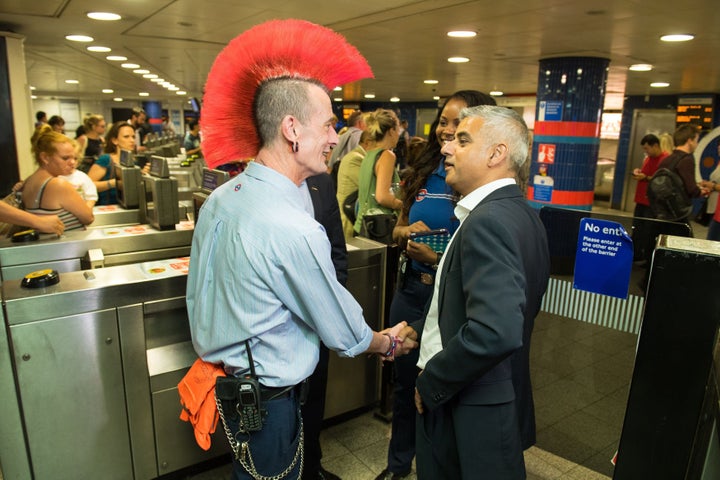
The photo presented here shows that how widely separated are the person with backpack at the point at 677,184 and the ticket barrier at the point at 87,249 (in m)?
4.92

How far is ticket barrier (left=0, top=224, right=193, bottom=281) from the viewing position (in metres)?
2.93

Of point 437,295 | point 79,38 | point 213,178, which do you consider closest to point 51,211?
point 213,178

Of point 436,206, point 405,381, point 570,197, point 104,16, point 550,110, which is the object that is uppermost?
point 104,16

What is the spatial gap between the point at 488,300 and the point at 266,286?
0.55m

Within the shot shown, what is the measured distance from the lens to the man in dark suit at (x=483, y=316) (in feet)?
4.15

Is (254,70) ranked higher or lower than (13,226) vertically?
higher

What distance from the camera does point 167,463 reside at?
2230 mm

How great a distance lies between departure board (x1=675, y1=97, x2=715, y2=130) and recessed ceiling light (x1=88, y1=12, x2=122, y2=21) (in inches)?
431

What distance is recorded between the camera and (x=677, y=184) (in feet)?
17.7

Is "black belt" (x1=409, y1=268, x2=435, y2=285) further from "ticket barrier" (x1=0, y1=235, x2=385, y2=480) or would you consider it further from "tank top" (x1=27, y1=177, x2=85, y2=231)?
"tank top" (x1=27, y1=177, x2=85, y2=231)

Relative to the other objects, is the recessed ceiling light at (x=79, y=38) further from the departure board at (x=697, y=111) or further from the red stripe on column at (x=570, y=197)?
the departure board at (x=697, y=111)

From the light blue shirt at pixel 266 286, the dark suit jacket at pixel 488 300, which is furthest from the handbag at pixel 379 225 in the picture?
the light blue shirt at pixel 266 286

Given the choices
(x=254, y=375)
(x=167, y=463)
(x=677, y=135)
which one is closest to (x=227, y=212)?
(x=254, y=375)

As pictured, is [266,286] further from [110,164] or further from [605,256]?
[110,164]
